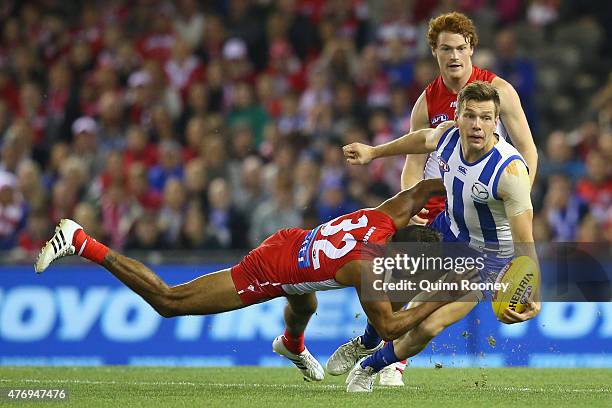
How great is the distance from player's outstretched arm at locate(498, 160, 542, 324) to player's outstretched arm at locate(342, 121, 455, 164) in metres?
0.97

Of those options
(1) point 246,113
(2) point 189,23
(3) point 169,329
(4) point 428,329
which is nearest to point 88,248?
(4) point 428,329

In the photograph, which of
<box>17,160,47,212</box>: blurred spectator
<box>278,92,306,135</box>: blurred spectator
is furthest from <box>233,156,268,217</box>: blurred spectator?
<box>17,160,47,212</box>: blurred spectator

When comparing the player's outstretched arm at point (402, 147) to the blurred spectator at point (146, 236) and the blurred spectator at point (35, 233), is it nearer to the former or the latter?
the blurred spectator at point (146, 236)

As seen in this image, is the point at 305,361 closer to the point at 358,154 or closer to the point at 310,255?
the point at 310,255

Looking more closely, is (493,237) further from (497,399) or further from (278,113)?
(278,113)

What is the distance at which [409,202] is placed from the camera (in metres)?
9.11

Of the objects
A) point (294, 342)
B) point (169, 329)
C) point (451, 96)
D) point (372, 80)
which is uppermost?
point (451, 96)

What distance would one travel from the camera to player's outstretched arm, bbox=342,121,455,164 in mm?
9602

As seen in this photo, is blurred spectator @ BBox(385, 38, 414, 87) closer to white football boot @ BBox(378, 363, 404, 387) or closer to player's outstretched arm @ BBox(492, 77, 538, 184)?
player's outstretched arm @ BBox(492, 77, 538, 184)

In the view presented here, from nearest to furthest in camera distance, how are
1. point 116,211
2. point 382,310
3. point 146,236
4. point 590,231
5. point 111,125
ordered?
point 382,310, point 590,231, point 146,236, point 116,211, point 111,125

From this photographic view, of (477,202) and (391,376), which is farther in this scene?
(391,376)

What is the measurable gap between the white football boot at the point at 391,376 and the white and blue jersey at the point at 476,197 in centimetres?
116

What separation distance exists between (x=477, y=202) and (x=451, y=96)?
4.90 feet
